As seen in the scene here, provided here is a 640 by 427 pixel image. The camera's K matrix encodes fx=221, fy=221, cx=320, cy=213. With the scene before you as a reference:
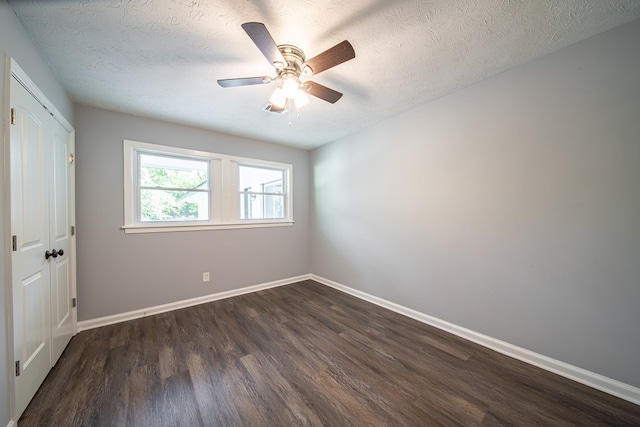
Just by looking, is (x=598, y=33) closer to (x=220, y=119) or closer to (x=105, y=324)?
(x=220, y=119)

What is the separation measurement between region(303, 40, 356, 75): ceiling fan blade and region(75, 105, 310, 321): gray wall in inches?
91.0

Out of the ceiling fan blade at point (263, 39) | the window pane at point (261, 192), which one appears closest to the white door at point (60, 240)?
the window pane at point (261, 192)

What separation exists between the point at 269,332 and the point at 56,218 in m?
2.17

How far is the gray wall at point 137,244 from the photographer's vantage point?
2.46m

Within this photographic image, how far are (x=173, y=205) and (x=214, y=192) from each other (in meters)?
0.55

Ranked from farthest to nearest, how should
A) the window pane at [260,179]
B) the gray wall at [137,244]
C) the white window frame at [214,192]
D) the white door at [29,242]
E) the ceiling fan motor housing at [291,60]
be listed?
1. the window pane at [260,179]
2. the white window frame at [214,192]
3. the gray wall at [137,244]
4. the ceiling fan motor housing at [291,60]
5. the white door at [29,242]

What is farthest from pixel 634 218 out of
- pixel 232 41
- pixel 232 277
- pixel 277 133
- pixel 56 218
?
pixel 56 218

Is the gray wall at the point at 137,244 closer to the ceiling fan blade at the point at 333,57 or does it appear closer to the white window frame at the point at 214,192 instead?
the white window frame at the point at 214,192

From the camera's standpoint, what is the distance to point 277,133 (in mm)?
3402

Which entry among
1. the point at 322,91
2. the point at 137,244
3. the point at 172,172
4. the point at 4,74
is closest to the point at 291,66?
the point at 322,91

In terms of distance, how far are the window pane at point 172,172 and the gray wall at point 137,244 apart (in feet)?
0.75

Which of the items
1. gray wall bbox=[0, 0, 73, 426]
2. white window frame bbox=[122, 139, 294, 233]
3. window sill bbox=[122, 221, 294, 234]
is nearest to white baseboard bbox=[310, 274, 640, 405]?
window sill bbox=[122, 221, 294, 234]

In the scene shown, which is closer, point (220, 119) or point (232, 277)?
point (220, 119)

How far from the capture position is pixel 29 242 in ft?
4.91
